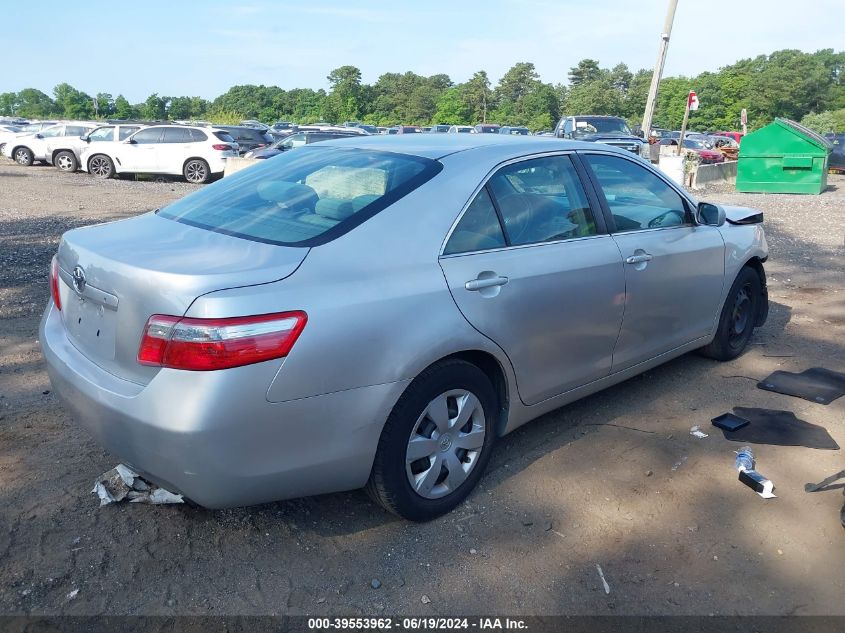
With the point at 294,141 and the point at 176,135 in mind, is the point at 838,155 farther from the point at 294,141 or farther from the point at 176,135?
the point at 176,135

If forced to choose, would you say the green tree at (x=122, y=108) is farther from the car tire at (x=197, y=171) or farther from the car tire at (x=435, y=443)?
the car tire at (x=435, y=443)

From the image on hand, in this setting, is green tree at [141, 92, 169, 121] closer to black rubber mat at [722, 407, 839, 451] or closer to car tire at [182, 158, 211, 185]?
car tire at [182, 158, 211, 185]

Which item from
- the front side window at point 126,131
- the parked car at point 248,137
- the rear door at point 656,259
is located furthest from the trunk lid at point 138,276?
the parked car at point 248,137

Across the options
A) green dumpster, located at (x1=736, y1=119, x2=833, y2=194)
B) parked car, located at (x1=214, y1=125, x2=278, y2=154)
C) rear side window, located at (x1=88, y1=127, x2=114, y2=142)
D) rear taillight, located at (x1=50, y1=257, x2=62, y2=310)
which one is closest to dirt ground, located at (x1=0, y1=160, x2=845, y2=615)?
rear taillight, located at (x1=50, y1=257, x2=62, y2=310)

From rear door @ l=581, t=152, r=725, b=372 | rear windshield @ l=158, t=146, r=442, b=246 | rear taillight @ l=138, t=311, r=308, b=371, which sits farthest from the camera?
rear door @ l=581, t=152, r=725, b=372

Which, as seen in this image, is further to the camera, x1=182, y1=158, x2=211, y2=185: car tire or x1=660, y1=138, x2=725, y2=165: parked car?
x1=660, y1=138, x2=725, y2=165: parked car

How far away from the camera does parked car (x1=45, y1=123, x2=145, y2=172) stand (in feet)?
70.4

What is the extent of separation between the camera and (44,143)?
23516 mm

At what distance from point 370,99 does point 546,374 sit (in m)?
91.7

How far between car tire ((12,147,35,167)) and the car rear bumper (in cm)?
2531

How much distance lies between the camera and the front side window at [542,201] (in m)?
3.47

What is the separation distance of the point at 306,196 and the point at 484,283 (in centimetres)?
91

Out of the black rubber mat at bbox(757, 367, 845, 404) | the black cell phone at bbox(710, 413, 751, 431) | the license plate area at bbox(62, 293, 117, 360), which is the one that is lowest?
the black cell phone at bbox(710, 413, 751, 431)

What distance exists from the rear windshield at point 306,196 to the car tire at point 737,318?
9.15ft
